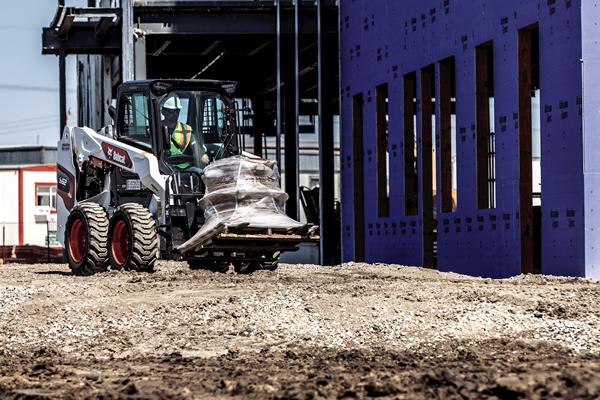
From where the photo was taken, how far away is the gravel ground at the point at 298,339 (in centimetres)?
851

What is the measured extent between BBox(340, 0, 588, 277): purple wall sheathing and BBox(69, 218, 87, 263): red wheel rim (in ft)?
21.9

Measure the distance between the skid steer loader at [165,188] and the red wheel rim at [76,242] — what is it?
0.02 meters

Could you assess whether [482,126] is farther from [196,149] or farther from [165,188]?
[165,188]

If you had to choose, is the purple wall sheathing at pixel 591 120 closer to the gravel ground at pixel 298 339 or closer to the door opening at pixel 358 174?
the gravel ground at pixel 298 339

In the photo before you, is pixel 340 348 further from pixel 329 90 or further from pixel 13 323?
pixel 329 90

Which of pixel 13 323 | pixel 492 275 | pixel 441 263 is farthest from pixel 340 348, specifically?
pixel 441 263

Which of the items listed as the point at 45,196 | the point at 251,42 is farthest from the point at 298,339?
the point at 45,196

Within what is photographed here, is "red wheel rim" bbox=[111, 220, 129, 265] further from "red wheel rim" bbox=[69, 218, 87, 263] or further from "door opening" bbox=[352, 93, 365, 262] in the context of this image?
"door opening" bbox=[352, 93, 365, 262]

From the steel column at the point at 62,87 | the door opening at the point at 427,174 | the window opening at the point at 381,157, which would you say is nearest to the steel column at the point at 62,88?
the steel column at the point at 62,87

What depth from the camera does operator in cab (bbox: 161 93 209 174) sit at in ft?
66.0

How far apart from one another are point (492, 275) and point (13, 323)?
10.1 meters

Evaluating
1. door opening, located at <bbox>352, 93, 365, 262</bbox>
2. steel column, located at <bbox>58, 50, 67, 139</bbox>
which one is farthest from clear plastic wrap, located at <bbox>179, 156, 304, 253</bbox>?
steel column, located at <bbox>58, 50, 67, 139</bbox>

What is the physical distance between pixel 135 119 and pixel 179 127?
836 mm

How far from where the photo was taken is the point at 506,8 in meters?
21.4
